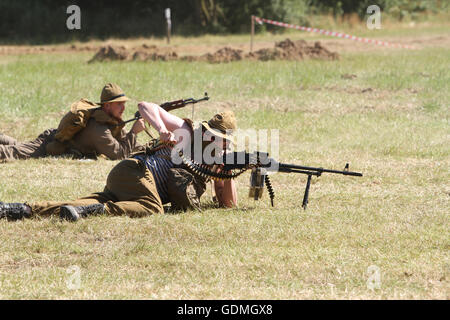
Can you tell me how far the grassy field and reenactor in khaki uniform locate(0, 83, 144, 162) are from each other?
32 cm

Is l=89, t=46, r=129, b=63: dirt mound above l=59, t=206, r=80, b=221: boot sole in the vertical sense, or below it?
above

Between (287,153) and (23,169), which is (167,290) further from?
(287,153)

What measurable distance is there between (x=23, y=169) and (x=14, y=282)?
189 inches

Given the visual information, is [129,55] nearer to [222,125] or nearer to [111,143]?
[111,143]

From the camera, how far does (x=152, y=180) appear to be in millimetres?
7996

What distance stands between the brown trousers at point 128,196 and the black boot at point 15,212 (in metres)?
0.07

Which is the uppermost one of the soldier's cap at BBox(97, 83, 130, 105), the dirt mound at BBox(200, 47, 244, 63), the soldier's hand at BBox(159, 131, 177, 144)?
the soldier's cap at BBox(97, 83, 130, 105)

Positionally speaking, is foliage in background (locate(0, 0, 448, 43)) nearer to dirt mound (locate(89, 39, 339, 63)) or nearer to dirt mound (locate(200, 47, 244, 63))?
dirt mound (locate(89, 39, 339, 63))

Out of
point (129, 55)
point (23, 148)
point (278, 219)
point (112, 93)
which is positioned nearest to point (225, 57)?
point (129, 55)

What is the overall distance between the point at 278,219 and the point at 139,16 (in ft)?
100

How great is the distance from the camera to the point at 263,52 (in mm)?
22984

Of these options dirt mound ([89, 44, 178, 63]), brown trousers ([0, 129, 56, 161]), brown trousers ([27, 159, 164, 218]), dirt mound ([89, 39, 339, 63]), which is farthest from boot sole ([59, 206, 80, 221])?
dirt mound ([89, 44, 178, 63])

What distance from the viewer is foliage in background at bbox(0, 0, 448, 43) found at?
34.0 m
